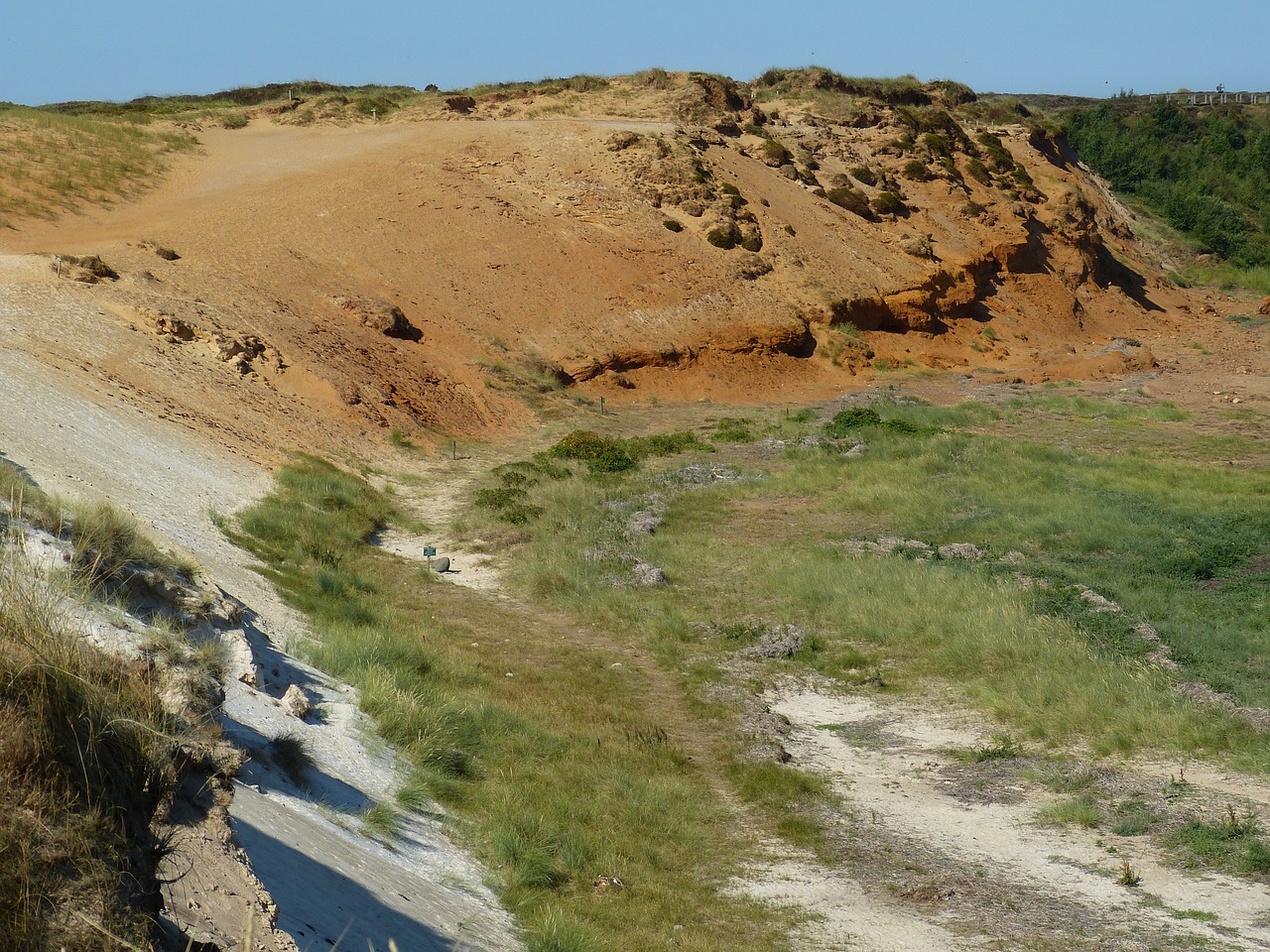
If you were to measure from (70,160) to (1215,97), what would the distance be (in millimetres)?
108006

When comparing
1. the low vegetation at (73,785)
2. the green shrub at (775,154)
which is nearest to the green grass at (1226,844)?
the low vegetation at (73,785)

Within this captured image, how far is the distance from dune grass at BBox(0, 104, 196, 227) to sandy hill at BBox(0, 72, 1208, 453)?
2.50 ft

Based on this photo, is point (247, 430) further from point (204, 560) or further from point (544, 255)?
point (544, 255)

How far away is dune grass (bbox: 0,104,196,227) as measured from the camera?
29000 millimetres

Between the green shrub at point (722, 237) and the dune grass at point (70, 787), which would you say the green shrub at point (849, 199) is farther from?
the dune grass at point (70, 787)

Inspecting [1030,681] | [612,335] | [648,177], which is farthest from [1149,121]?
[1030,681]

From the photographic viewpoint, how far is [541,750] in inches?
390

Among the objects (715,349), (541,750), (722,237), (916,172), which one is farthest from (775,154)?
(541,750)

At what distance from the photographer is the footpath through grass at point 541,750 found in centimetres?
739

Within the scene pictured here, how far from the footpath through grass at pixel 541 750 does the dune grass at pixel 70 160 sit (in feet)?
58.9

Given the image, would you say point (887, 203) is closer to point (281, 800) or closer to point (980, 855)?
point (980, 855)

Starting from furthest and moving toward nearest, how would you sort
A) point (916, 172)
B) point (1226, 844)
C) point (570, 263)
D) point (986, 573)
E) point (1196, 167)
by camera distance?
point (1196, 167) < point (916, 172) < point (570, 263) < point (986, 573) < point (1226, 844)

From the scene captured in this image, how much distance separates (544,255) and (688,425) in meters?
7.85

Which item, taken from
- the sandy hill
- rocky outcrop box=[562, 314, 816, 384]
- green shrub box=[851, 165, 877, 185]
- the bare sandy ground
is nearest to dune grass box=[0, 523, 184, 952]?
the bare sandy ground
